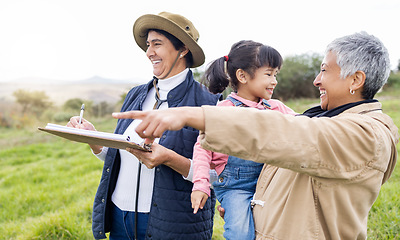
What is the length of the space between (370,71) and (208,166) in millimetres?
1009

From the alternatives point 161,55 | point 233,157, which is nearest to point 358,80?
point 233,157

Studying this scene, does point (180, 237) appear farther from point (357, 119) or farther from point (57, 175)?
point (57, 175)

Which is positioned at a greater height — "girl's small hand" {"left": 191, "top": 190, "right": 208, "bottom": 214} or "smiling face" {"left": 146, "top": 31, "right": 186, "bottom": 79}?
"smiling face" {"left": 146, "top": 31, "right": 186, "bottom": 79}

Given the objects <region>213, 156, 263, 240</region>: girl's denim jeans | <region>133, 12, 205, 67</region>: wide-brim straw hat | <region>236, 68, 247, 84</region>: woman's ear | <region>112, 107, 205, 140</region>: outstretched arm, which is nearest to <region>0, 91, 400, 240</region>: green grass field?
<region>213, 156, 263, 240</region>: girl's denim jeans

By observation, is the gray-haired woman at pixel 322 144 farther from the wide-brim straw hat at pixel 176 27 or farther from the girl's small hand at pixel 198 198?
the wide-brim straw hat at pixel 176 27

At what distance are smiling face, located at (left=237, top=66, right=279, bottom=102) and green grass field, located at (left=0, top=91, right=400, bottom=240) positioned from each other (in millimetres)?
1772

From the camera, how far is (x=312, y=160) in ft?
3.96

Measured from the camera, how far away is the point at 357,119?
51.7 inches

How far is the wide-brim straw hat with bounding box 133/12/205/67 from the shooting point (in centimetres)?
244

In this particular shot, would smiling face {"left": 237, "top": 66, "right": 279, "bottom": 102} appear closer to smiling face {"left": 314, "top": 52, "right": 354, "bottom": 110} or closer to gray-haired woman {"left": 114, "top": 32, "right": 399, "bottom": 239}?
gray-haired woman {"left": 114, "top": 32, "right": 399, "bottom": 239}

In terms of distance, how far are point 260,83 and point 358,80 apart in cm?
87

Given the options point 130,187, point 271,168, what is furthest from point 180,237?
point 271,168

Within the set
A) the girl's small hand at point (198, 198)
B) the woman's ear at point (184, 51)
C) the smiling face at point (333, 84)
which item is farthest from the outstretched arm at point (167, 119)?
the woman's ear at point (184, 51)

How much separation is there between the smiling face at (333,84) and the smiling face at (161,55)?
122cm
